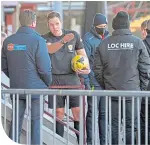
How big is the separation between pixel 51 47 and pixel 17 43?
60 centimetres

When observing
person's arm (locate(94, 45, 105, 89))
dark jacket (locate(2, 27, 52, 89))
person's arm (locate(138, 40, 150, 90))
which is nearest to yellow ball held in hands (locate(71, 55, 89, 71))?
person's arm (locate(94, 45, 105, 89))

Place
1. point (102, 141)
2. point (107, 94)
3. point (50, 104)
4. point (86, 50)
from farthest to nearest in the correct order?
1. point (86, 50)
2. point (50, 104)
3. point (102, 141)
4. point (107, 94)

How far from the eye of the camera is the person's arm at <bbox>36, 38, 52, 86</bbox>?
5.59 metres

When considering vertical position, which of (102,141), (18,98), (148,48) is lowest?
(102,141)

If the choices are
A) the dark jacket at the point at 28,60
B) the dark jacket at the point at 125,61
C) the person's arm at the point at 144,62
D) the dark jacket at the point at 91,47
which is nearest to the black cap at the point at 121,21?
the dark jacket at the point at 125,61

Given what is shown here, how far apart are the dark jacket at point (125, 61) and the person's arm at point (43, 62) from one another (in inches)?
25.8

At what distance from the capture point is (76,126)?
629cm

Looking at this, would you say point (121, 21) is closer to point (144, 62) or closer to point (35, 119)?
point (144, 62)

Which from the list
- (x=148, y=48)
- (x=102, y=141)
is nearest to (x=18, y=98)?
(x=102, y=141)

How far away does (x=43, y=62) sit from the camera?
18.4ft

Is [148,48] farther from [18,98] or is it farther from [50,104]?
[18,98]

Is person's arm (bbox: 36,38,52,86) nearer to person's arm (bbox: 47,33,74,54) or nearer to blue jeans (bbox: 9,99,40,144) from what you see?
blue jeans (bbox: 9,99,40,144)

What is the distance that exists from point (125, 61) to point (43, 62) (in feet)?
3.05

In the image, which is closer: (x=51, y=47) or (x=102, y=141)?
(x=102, y=141)
